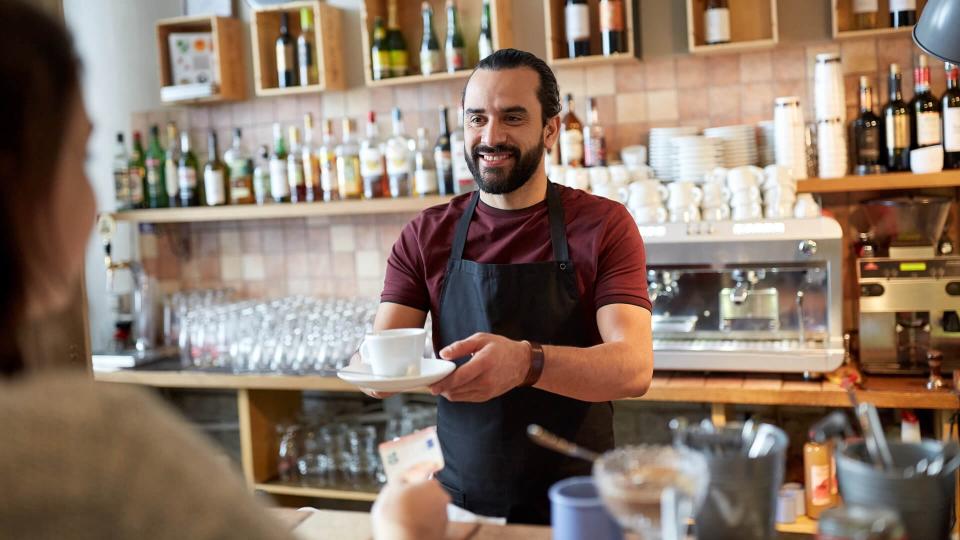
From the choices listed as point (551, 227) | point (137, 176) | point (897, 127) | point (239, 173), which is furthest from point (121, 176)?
point (897, 127)

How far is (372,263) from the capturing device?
4133 millimetres

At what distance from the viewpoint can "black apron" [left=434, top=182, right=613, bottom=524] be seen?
2.10m

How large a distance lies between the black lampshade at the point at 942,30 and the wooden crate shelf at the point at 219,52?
120 inches

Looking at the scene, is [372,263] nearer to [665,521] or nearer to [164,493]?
[665,521]

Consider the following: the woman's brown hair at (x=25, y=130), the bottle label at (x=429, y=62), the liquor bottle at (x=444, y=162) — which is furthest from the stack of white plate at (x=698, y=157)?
the woman's brown hair at (x=25, y=130)

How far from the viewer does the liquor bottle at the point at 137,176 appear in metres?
4.26

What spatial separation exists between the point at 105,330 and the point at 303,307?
126 cm

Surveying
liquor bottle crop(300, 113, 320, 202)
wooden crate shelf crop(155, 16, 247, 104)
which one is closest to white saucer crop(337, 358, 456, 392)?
liquor bottle crop(300, 113, 320, 202)

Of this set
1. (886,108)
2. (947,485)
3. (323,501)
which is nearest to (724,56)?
(886,108)

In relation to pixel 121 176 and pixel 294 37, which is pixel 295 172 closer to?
pixel 294 37

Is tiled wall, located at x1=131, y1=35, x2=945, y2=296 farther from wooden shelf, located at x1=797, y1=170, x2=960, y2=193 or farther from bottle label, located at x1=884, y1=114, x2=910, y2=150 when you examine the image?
wooden shelf, located at x1=797, y1=170, x2=960, y2=193

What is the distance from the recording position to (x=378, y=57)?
379 centimetres

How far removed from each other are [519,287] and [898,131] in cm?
169

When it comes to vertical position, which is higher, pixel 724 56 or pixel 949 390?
pixel 724 56
